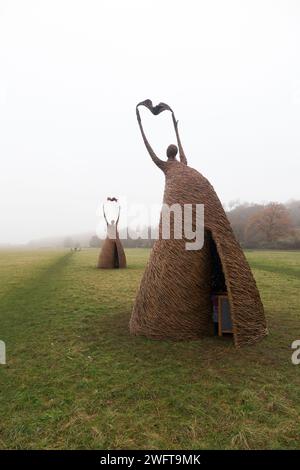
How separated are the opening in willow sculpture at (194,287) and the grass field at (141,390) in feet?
0.99

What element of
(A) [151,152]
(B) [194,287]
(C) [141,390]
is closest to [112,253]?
(A) [151,152]

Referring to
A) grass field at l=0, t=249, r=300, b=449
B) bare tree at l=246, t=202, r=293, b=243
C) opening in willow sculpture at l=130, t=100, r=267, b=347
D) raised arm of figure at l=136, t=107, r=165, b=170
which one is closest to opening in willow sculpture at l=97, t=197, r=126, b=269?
grass field at l=0, t=249, r=300, b=449

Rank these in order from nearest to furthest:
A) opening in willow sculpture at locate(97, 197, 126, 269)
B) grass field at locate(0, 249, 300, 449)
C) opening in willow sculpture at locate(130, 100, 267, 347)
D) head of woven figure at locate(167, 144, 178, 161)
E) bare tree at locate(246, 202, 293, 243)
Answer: grass field at locate(0, 249, 300, 449), opening in willow sculpture at locate(130, 100, 267, 347), head of woven figure at locate(167, 144, 178, 161), opening in willow sculpture at locate(97, 197, 126, 269), bare tree at locate(246, 202, 293, 243)

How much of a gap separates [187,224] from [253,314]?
2.09 meters

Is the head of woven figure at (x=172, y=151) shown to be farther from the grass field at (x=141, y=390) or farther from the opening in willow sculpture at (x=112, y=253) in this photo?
the opening in willow sculpture at (x=112, y=253)

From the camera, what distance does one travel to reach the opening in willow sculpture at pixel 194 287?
5.93m

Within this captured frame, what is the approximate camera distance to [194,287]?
20.1 feet

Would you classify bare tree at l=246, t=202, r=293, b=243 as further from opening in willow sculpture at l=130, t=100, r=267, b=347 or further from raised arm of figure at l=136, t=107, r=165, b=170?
opening in willow sculpture at l=130, t=100, r=267, b=347

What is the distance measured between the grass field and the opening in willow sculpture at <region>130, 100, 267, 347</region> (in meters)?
0.30

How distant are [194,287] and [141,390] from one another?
7.36ft

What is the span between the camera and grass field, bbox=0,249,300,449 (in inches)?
136
